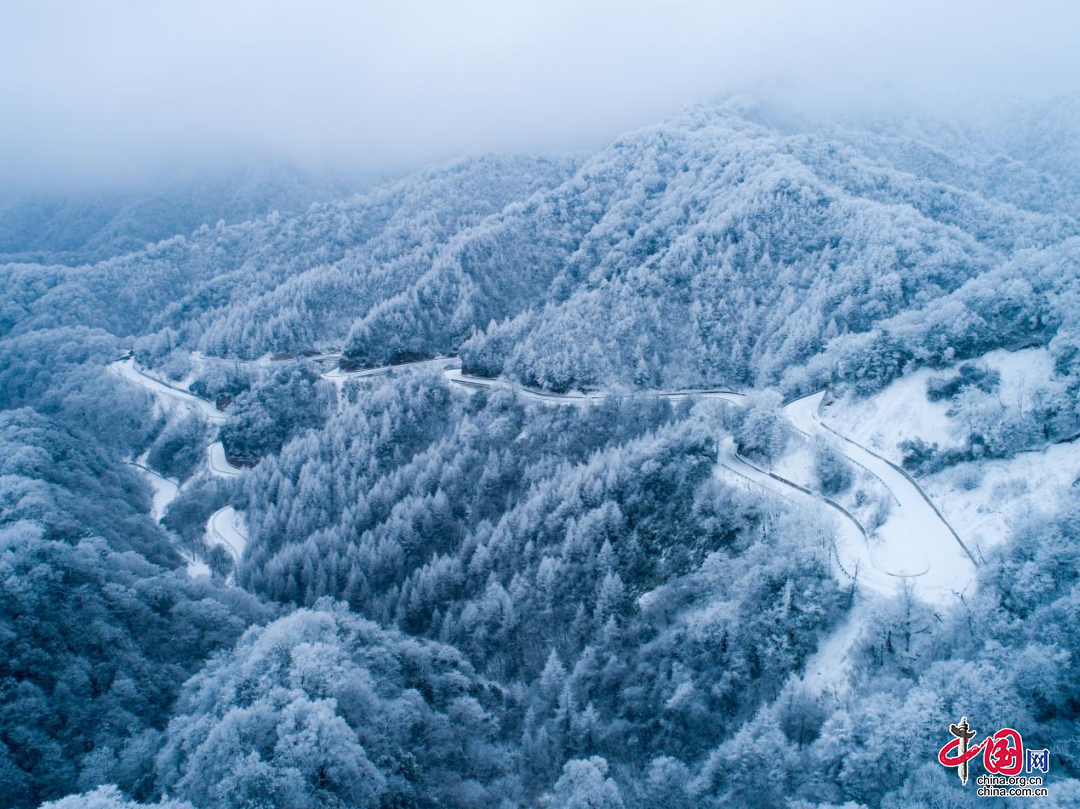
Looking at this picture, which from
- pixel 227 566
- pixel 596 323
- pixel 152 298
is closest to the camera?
pixel 227 566

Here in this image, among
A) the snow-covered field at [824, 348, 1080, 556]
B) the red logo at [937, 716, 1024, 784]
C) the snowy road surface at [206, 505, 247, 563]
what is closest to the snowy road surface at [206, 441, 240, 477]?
the snowy road surface at [206, 505, 247, 563]

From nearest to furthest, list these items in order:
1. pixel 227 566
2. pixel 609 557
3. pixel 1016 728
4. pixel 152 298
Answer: pixel 1016 728
pixel 609 557
pixel 227 566
pixel 152 298

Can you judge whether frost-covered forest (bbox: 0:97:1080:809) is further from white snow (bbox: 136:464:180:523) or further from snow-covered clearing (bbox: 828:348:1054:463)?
white snow (bbox: 136:464:180:523)

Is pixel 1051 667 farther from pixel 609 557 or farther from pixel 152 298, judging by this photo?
pixel 152 298

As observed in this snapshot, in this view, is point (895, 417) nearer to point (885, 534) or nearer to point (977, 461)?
point (977, 461)

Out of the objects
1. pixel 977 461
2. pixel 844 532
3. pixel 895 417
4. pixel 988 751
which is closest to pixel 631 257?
pixel 895 417

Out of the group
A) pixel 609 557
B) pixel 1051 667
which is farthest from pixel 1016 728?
pixel 609 557
